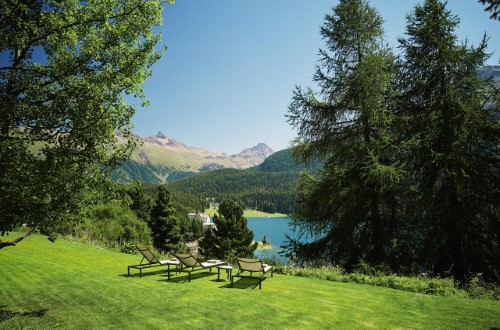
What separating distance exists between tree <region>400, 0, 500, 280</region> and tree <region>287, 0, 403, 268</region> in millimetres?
1203

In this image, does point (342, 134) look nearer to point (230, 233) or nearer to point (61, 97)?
point (61, 97)

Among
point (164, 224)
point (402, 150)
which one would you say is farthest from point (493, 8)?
point (164, 224)

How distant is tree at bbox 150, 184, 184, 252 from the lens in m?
47.0

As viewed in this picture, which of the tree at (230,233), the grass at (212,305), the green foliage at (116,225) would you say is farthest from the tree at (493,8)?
the tree at (230,233)

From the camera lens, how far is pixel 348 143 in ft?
45.8

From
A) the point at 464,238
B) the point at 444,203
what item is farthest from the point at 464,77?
the point at 464,238

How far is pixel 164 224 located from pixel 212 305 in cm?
4196

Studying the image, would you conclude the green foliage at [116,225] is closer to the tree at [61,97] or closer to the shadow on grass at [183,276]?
the shadow on grass at [183,276]

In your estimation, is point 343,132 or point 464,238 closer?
point 464,238

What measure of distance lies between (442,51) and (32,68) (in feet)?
44.5

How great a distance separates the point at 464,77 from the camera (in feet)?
38.7

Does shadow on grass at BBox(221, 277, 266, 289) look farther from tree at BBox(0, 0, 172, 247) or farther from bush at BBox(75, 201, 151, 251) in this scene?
bush at BBox(75, 201, 151, 251)

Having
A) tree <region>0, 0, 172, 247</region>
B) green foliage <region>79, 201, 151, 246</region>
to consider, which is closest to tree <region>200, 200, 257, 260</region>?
green foliage <region>79, 201, 151, 246</region>

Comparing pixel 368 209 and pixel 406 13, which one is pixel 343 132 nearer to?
pixel 368 209
